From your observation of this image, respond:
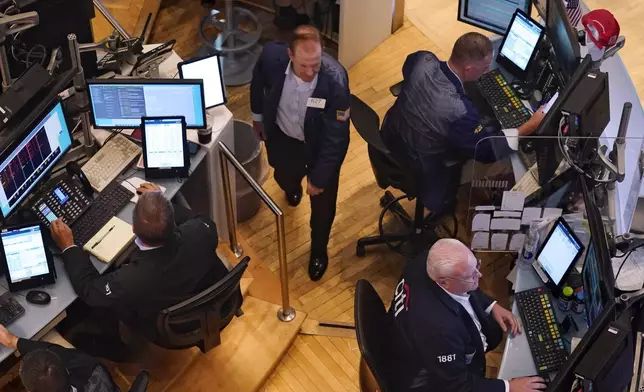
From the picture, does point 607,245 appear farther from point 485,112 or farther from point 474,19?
point 474,19

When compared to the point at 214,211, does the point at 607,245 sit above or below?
above

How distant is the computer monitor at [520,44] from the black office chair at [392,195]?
2.67 ft

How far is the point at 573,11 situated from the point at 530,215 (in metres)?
1.44

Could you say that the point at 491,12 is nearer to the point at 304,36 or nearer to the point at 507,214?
the point at 304,36

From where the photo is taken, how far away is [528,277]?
3949 millimetres

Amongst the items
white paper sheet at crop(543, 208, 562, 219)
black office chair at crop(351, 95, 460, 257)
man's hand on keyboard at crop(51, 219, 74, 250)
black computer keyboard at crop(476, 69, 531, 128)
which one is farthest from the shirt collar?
black computer keyboard at crop(476, 69, 531, 128)

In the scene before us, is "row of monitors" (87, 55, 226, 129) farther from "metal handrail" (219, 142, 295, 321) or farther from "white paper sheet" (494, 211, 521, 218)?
"white paper sheet" (494, 211, 521, 218)

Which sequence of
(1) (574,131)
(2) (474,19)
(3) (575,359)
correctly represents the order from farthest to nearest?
(2) (474,19), (1) (574,131), (3) (575,359)

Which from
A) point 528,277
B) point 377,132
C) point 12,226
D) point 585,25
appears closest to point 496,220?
point 528,277

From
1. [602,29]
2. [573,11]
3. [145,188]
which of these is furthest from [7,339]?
[573,11]

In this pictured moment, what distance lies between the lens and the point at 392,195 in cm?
530

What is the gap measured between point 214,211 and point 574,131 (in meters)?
2.01

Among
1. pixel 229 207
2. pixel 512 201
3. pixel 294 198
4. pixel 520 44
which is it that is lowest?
pixel 294 198

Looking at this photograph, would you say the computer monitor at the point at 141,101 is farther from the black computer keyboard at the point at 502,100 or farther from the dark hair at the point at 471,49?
the black computer keyboard at the point at 502,100
